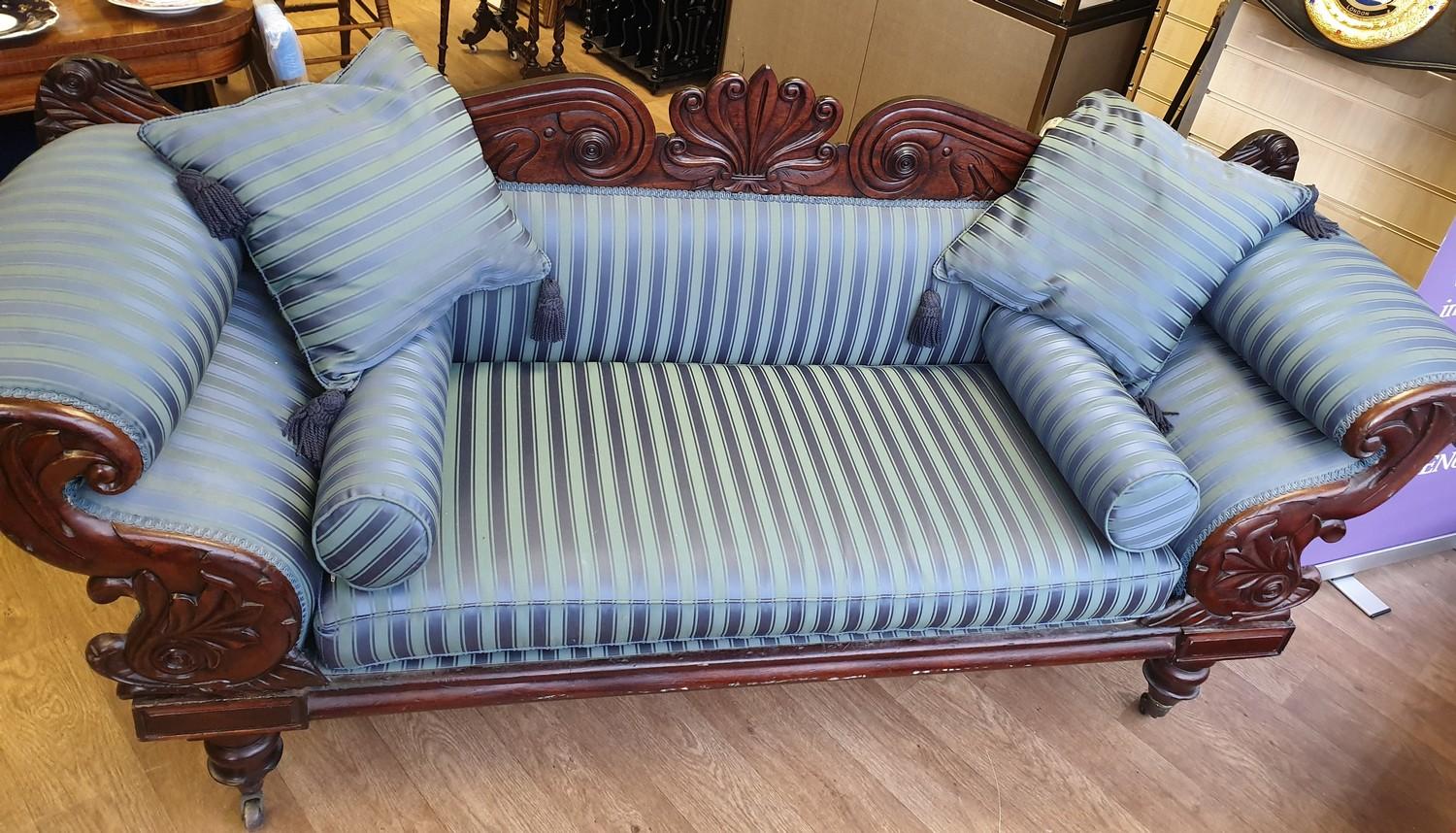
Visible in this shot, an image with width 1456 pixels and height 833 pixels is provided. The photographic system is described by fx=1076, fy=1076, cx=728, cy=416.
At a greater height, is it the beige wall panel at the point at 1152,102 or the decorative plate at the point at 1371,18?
the decorative plate at the point at 1371,18

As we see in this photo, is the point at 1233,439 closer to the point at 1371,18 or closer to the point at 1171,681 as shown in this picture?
the point at 1171,681

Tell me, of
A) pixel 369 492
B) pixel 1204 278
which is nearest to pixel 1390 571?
pixel 1204 278

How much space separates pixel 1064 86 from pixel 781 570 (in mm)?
1924

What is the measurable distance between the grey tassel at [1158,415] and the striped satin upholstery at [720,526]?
176 millimetres

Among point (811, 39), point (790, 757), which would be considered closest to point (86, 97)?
point (790, 757)

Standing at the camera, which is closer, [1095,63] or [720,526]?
[720,526]

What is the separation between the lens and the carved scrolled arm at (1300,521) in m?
1.46

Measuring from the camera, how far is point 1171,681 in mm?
1753

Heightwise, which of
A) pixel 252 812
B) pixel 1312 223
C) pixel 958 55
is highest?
pixel 1312 223

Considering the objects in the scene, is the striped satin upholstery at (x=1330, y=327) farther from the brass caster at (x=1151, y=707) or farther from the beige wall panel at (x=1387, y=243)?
the brass caster at (x=1151, y=707)

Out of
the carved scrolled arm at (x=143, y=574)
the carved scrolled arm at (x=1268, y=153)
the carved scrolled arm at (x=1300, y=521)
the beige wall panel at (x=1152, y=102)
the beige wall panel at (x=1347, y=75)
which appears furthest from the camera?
the beige wall panel at (x=1152, y=102)

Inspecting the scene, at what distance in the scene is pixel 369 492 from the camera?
4.05ft

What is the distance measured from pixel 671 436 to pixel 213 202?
2.25 feet

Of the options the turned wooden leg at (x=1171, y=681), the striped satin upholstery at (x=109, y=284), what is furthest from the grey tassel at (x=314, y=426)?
the turned wooden leg at (x=1171, y=681)
